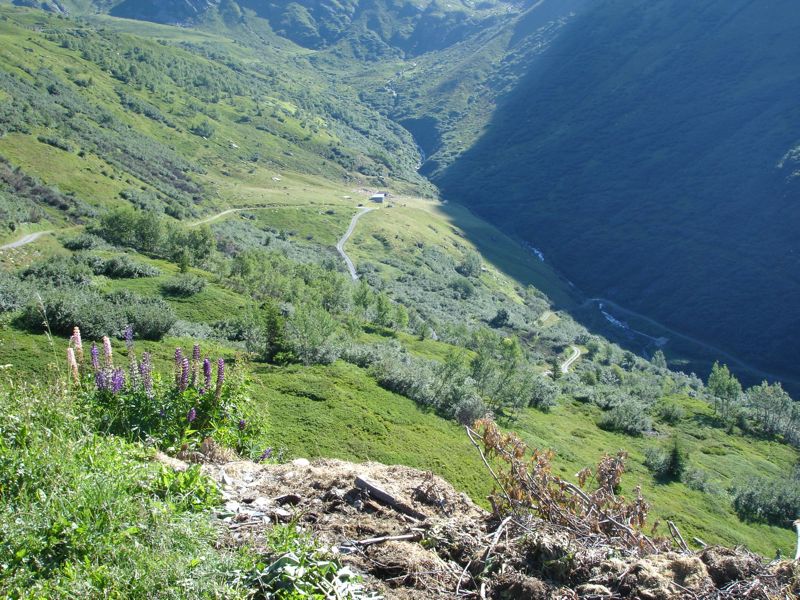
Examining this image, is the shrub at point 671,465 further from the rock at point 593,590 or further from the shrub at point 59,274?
the shrub at point 59,274

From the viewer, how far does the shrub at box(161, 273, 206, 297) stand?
4662 centimetres

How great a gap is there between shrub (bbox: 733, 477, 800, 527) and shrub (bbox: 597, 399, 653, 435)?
14966 mm

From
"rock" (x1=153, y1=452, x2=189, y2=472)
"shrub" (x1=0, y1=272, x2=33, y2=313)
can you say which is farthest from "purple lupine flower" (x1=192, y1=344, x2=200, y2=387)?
"shrub" (x1=0, y1=272, x2=33, y2=313)

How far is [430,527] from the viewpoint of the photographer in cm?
758

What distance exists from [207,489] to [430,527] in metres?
3.12

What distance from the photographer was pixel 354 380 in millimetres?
36375

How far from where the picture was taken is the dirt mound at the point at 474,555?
6137 millimetres

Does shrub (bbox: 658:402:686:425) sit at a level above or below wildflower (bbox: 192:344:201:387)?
below

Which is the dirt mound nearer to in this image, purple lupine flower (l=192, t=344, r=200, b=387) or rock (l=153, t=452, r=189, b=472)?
rock (l=153, t=452, r=189, b=472)

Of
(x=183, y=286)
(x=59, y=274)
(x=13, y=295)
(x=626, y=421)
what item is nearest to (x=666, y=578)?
(x=13, y=295)

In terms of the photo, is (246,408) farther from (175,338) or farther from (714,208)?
(714,208)

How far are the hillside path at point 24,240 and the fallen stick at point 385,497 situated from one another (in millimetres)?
59691

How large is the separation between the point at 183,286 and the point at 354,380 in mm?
20393

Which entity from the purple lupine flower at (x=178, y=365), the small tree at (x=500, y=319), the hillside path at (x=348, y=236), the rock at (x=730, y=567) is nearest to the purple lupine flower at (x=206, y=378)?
the purple lupine flower at (x=178, y=365)
